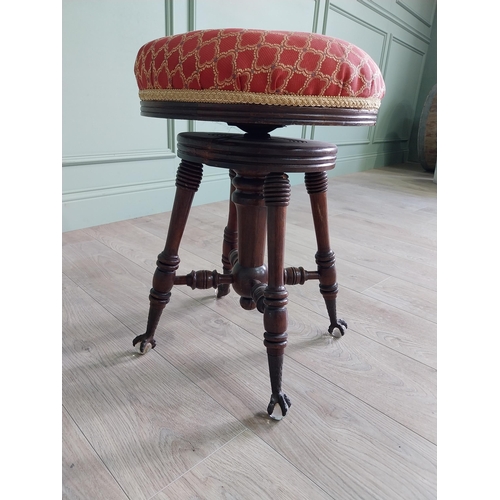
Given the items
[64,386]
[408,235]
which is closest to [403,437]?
[64,386]

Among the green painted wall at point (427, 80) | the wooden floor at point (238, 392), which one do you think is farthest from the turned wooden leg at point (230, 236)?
the green painted wall at point (427, 80)

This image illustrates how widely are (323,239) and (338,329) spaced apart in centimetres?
19

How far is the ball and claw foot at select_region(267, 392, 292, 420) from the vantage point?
55 cm

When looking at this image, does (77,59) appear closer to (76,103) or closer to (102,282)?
(76,103)

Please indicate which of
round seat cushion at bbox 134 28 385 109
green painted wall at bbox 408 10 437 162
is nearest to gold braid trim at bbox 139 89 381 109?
round seat cushion at bbox 134 28 385 109

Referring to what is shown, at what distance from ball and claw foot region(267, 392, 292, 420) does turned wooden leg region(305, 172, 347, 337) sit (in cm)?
23

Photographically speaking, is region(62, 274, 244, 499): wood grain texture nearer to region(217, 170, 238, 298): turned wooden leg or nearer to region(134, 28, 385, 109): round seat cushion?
region(217, 170, 238, 298): turned wooden leg

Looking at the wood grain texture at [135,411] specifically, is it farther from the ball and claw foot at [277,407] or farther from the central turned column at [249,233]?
the central turned column at [249,233]

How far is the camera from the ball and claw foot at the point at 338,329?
0.76m

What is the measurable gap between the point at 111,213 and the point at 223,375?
907 millimetres

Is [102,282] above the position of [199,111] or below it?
below

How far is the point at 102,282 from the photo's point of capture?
94 cm

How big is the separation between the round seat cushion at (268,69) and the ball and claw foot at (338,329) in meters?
0.43

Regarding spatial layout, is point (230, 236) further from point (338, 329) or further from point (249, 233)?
point (338, 329)
